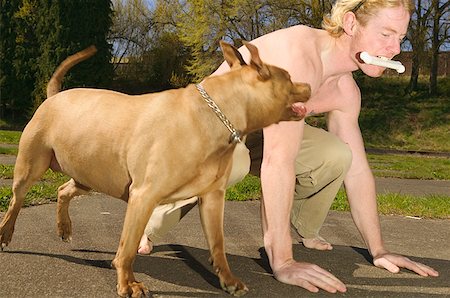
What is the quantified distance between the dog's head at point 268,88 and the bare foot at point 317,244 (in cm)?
123

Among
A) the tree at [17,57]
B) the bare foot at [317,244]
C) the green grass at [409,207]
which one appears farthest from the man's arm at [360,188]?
the tree at [17,57]

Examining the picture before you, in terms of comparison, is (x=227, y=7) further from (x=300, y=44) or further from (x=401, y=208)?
(x=300, y=44)

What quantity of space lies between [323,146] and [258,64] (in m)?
1.09

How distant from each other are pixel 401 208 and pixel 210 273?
3.03 m

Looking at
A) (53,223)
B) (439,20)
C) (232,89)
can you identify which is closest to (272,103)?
(232,89)

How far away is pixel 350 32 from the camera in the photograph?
3602 millimetres

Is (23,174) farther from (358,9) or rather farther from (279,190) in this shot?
(358,9)

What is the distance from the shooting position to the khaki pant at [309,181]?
3684 millimetres

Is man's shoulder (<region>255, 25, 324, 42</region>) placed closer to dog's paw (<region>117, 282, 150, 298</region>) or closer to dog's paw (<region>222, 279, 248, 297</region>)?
dog's paw (<region>222, 279, 248, 297</region>)

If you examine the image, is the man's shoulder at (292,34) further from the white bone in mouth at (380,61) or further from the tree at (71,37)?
the tree at (71,37)

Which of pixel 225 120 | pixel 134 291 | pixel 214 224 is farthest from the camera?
pixel 214 224

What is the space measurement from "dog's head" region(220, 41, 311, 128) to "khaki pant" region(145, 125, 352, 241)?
653mm

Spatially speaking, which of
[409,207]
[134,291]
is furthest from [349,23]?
[409,207]

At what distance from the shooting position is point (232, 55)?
302 centimetres
